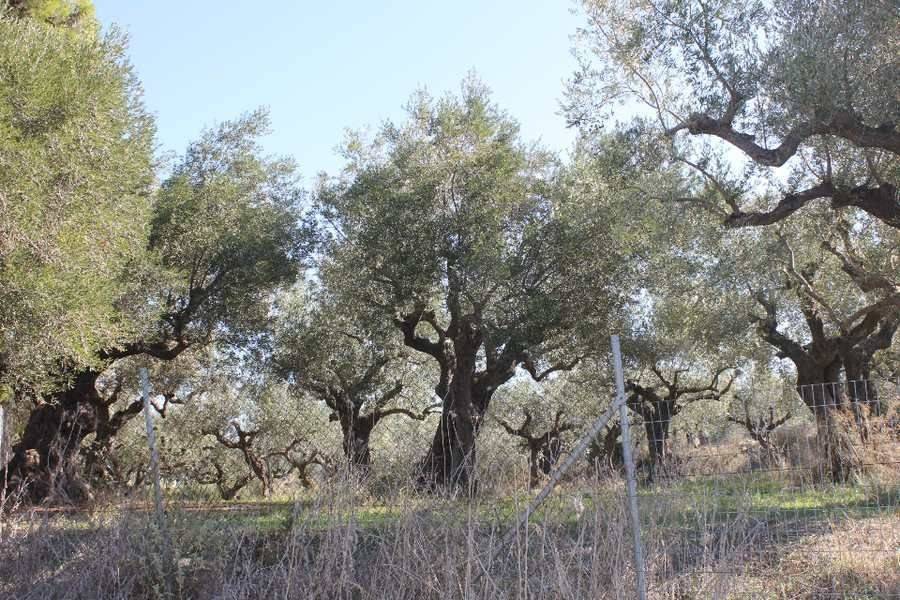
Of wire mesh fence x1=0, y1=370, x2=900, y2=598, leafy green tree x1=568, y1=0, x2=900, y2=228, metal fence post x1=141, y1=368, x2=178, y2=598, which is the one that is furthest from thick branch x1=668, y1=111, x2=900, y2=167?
metal fence post x1=141, y1=368, x2=178, y2=598

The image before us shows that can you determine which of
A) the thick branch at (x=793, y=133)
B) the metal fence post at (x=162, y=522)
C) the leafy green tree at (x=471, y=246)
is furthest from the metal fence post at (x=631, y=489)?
the leafy green tree at (x=471, y=246)

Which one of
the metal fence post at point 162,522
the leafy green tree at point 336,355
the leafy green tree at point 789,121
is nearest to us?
the metal fence post at point 162,522

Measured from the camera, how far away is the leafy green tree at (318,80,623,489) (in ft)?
Result: 58.6

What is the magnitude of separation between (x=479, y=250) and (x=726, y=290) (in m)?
5.09

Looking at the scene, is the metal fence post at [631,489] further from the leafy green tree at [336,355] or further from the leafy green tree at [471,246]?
the leafy green tree at [336,355]

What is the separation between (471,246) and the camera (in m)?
17.9

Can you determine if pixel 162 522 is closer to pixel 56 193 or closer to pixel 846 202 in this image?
pixel 56 193

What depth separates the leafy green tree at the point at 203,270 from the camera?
1752 centimetres

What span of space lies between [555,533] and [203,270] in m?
13.4

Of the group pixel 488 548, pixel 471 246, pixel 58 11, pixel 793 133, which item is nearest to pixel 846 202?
pixel 793 133

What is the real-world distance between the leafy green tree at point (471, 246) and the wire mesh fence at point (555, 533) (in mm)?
10101

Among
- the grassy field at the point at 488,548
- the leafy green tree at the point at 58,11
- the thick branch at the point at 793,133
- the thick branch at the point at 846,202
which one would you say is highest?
the leafy green tree at the point at 58,11

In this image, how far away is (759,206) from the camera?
48.3ft

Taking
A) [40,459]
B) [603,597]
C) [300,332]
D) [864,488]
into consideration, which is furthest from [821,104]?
[40,459]
